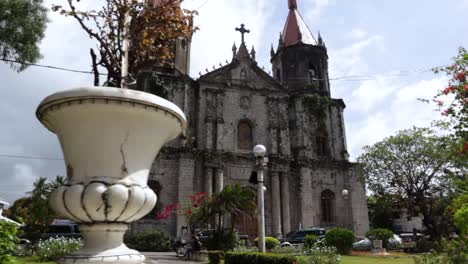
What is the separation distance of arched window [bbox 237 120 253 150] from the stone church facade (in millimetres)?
66

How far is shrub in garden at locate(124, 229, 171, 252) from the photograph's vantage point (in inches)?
722

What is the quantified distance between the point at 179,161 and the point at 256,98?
23.3 feet

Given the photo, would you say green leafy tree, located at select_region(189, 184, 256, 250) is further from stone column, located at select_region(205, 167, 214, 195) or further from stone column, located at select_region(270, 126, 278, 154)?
stone column, located at select_region(270, 126, 278, 154)

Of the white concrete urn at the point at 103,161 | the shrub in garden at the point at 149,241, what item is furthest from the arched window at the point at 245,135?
the white concrete urn at the point at 103,161

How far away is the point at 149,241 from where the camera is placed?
18.5 m

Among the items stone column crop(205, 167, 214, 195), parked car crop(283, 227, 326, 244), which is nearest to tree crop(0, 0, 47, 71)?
stone column crop(205, 167, 214, 195)

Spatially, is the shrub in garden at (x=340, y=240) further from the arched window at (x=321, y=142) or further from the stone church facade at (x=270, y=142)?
the arched window at (x=321, y=142)

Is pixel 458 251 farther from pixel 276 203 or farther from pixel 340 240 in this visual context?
pixel 276 203

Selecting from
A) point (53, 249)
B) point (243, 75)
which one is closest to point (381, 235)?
point (243, 75)

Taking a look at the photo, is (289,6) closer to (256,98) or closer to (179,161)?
(256,98)

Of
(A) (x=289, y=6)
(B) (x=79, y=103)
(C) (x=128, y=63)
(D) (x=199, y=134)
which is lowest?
(B) (x=79, y=103)

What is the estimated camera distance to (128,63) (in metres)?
4.19

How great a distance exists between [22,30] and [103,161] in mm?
9385

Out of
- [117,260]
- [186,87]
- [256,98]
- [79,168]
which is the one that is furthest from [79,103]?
[256,98]
